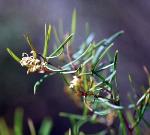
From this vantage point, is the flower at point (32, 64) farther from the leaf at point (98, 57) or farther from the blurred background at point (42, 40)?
the blurred background at point (42, 40)

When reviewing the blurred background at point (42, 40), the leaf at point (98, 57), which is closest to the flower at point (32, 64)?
the leaf at point (98, 57)

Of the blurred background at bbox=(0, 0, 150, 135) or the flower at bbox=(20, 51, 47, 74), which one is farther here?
the blurred background at bbox=(0, 0, 150, 135)

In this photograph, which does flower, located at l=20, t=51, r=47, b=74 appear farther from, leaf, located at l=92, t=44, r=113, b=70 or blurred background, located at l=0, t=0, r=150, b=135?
blurred background, located at l=0, t=0, r=150, b=135

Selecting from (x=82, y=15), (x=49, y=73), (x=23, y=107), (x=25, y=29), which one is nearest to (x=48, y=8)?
(x=82, y=15)

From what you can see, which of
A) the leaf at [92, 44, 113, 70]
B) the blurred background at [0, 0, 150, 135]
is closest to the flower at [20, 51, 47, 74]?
the leaf at [92, 44, 113, 70]

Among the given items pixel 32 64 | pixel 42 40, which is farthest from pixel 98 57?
pixel 42 40

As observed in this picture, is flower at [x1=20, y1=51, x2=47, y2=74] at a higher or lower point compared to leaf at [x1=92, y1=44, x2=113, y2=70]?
higher

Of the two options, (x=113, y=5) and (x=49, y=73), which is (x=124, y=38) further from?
(x=49, y=73)

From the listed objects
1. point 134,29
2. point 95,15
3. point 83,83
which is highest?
point 95,15
